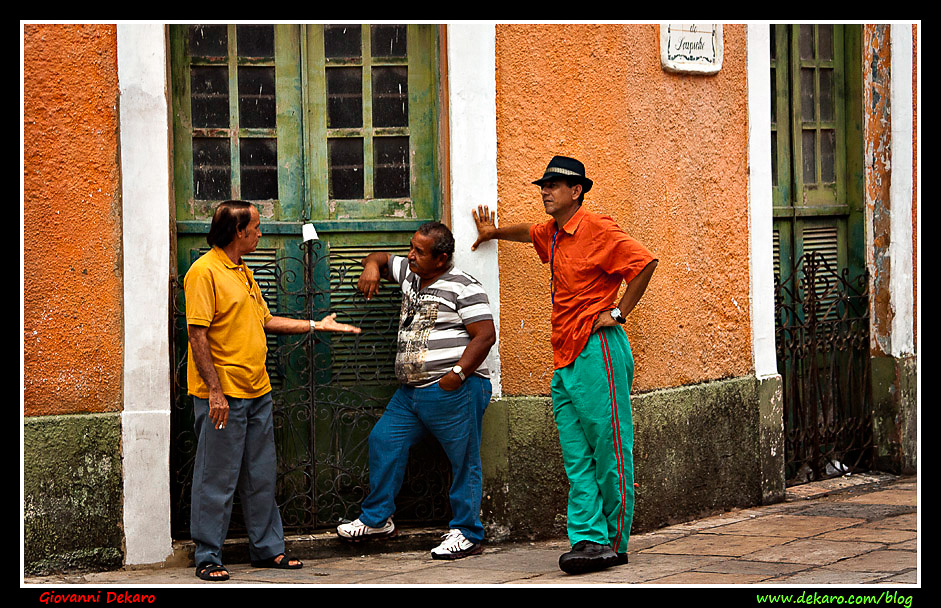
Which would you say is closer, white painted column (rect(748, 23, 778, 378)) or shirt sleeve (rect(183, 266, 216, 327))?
shirt sleeve (rect(183, 266, 216, 327))

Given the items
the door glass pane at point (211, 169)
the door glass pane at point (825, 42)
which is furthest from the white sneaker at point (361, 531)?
the door glass pane at point (825, 42)

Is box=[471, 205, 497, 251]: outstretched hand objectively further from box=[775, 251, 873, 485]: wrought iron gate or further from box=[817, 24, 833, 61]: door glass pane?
box=[817, 24, 833, 61]: door glass pane

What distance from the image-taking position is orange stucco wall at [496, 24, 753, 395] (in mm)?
6254

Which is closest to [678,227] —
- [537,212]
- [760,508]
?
[537,212]

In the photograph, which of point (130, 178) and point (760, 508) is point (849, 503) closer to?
point (760, 508)

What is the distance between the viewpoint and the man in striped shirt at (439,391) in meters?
5.96

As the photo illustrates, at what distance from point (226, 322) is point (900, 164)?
5.05 metres

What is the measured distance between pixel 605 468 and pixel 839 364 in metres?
3.25

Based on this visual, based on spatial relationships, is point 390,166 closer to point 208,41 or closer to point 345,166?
point 345,166

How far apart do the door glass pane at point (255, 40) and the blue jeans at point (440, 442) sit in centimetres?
209

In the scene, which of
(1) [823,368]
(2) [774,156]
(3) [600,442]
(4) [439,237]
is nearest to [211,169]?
(4) [439,237]

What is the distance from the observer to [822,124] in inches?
321

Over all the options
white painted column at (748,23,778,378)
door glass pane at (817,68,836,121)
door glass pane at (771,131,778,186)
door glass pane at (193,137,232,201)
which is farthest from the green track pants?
door glass pane at (817,68,836,121)

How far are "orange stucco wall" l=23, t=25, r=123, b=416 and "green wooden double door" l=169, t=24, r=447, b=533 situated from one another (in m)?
0.47
